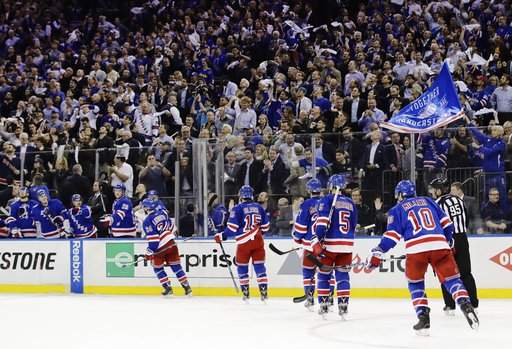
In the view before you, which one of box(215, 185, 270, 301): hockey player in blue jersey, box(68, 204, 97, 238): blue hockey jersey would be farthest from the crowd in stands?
box(215, 185, 270, 301): hockey player in blue jersey

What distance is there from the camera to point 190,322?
11008 millimetres

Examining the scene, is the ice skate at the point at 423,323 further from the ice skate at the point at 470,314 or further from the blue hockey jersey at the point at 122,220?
the blue hockey jersey at the point at 122,220

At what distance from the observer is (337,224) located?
11.2 m

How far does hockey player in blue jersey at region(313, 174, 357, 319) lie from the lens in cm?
1109

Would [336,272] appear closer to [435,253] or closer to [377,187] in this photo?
[435,253]

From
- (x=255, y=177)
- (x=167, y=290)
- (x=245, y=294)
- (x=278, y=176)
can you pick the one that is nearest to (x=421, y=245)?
(x=245, y=294)

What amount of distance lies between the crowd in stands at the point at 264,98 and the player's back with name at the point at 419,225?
2.96 meters

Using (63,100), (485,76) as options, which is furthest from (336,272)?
(63,100)

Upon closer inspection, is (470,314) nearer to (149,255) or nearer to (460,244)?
(460,244)

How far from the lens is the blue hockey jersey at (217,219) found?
1517 centimetres

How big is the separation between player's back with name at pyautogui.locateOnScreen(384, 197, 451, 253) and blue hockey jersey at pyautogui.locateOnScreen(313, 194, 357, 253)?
1.50m

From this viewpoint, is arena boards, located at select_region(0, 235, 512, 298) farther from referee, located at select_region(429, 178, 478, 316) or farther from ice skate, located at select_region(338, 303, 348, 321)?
ice skate, located at select_region(338, 303, 348, 321)

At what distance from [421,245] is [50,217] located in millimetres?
9330

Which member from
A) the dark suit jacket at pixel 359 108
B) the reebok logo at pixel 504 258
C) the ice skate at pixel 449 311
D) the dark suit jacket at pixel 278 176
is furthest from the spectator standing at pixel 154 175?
the ice skate at pixel 449 311
